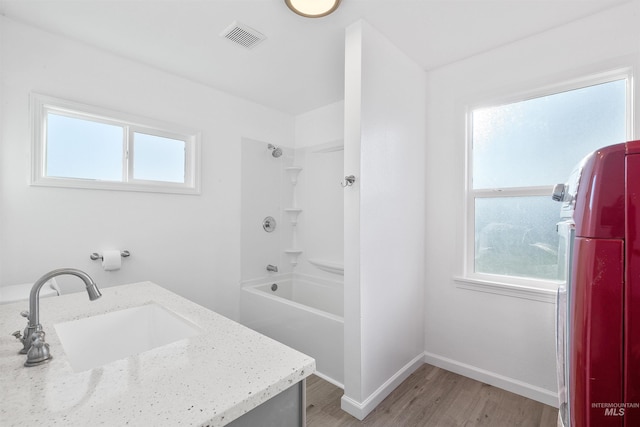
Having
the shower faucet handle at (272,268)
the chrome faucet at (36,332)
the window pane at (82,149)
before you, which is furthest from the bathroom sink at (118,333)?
the shower faucet handle at (272,268)

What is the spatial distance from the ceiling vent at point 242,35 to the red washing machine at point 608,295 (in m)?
1.95

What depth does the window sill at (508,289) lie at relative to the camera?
6.12 ft

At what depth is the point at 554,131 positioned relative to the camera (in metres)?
1.93

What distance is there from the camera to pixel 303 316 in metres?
2.22

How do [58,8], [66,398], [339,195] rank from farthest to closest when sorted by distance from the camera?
[339,195] < [58,8] < [66,398]

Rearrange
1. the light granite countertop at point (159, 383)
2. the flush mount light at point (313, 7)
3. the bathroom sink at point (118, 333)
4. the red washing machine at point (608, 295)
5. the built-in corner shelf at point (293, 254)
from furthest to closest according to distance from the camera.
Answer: the built-in corner shelf at point (293, 254), the flush mount light at point (313, 7), the bathroom sink at point (118, 333), the red washing machine at point (608, 295), the light granite countertop at point (159, 383)

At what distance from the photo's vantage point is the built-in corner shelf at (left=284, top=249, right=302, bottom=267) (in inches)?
133

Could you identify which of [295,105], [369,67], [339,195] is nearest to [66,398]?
[369,67]

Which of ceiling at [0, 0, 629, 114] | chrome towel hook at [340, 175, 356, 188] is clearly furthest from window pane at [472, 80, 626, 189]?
chrome towel hook at [340, 175, 356, 188]

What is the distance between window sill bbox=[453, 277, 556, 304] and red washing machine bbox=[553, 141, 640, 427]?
1.29 m

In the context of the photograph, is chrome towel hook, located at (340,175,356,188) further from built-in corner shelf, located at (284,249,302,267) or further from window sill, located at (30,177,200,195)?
built-in corner shelf, located at (284,249,302,267)

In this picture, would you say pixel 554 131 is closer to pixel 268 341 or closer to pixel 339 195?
pixel 339 195

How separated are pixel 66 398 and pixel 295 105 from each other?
3.03 meters

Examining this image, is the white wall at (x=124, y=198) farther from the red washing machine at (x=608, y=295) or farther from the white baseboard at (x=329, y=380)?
the red washing machine at (x=608, y=295)
